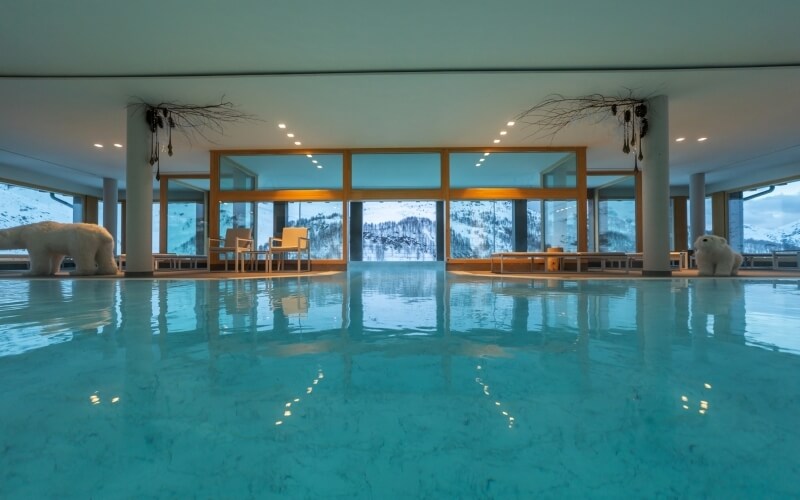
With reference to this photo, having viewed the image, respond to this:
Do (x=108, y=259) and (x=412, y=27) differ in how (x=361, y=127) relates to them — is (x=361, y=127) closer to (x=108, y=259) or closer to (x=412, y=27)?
(x=412, y=27)

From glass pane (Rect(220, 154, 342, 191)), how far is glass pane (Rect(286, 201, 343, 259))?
57 centimetres

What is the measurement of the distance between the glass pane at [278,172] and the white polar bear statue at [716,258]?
A: 780 cm

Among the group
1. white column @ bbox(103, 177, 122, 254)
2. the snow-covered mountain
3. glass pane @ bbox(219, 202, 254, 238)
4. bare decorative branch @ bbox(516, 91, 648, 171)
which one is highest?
bare decorative branch @ bbox(516, 91, 648, 171)

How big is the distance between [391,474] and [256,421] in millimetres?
381

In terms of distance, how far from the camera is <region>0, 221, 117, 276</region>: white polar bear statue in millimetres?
6945

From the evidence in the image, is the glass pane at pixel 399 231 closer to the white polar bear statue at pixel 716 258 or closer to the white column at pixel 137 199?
the white column at pixel 137 199

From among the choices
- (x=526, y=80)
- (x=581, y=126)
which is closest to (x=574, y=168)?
(x=581, y=126)

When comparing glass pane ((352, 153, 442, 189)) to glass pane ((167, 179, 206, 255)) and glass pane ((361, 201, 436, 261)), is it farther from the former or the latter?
glass pane ((167, 179, 206, 255))

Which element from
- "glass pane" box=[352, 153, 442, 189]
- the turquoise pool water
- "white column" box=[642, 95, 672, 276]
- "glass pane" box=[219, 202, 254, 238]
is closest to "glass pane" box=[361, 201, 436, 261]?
"glass pane" box=[352, 153, 442, 189]

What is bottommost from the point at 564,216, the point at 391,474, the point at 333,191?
the point at 391,474

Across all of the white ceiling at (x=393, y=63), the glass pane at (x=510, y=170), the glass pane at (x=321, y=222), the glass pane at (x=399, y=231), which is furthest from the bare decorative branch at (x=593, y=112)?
the glass pane at (x=399, y=231)

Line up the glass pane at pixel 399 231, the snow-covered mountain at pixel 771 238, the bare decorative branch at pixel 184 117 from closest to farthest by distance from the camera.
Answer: the bare decorative branch at pixel 184 117, the snow-covered mountain at pixel 771 238, the glass pane at pixel 399 231

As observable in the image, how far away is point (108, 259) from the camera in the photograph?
7477 mm

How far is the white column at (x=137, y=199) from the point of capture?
7.17 m
